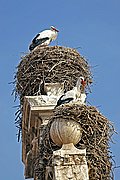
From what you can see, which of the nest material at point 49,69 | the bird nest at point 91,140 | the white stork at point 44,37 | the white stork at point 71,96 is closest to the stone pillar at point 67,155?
the bird nest at point 91,140

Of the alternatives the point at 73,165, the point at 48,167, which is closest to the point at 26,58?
the point at 48,167

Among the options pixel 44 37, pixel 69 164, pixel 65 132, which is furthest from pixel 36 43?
pixel 69 164

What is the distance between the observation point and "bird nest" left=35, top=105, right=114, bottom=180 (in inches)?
190

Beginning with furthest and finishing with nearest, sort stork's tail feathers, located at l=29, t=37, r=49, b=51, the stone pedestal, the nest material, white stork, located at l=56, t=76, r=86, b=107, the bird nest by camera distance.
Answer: stork's tail feathers, located at l=29, t=37, r=49, b=51 → the nest material → white stork, located at l=56, t=76, r=86, b=107 → the bird nest → the stone pedestal

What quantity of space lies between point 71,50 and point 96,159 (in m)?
2.72

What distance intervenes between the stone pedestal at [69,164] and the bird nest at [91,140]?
36cm

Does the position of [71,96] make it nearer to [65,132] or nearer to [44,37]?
[65,132]

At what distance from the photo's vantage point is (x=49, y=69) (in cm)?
690

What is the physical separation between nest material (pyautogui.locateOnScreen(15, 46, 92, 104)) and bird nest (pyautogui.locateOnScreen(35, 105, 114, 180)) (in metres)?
1.63

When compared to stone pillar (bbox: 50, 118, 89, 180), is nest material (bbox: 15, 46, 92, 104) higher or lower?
higher

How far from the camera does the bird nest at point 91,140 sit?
484 centimetres

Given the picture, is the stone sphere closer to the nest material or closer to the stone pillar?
the stone pillar

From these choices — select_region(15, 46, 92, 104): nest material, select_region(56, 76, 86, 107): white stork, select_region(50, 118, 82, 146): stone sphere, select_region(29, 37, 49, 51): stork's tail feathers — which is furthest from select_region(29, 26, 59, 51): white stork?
select_region(50, 118, 82, 146): stone sphere

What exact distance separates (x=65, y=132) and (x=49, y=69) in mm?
2569
